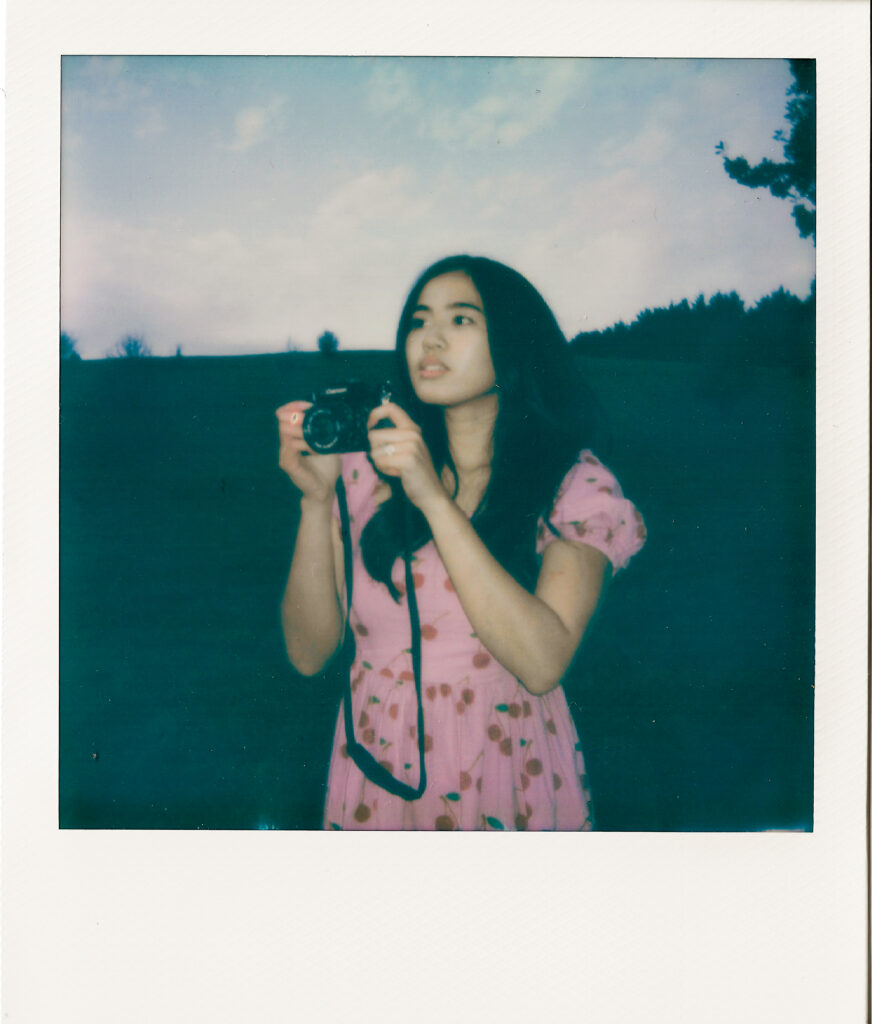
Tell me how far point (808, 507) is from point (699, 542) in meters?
0.20

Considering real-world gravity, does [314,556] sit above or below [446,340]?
below

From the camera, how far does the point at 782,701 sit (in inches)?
55.0

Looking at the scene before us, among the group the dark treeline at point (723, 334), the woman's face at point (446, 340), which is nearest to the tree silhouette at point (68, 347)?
the woman's face at point (446, 340)

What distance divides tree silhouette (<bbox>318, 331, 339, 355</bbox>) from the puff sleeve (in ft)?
1.50

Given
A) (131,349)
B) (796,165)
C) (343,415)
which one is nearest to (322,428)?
(343,415)

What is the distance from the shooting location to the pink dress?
1357 millimetres

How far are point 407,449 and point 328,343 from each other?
0.75 feet

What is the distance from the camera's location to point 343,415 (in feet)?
4.43

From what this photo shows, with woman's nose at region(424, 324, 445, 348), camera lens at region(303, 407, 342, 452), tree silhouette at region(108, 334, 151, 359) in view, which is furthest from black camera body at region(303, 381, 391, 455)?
tree silhouette at region(108, 334, 151, 359)

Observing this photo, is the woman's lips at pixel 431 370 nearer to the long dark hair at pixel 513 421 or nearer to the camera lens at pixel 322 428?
the long dark hair at pixel 513 421

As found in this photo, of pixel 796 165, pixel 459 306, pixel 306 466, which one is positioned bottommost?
pixel 306 466

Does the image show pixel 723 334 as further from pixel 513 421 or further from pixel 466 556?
pixel 466 556
